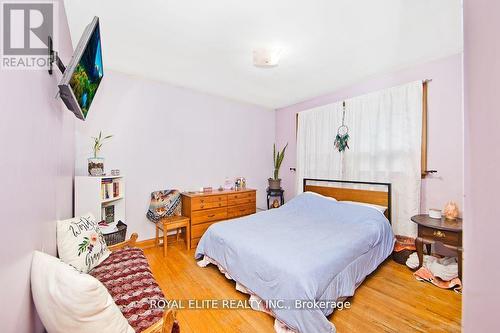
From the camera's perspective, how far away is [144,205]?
3244 mm

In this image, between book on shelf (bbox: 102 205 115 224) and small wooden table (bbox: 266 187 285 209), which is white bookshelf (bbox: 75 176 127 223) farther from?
small wooden table (bbox: 266 187 285 209)

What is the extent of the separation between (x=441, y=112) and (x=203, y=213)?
137 inches

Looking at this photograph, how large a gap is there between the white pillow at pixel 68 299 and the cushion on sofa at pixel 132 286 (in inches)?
13.1

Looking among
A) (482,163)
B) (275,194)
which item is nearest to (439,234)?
(482,163)

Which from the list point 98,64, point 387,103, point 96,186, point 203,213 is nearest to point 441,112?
point 387,103

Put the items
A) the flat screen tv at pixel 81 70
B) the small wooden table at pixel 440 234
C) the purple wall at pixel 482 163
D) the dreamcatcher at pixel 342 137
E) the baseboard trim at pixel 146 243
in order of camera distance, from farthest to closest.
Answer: the dreamcatcher at pixel 342 137, the baseboard trim at pixel 146 243, the small wooden table at pixel 440 234, the flat screen tv at pixel 81 70, the purple wall at pixel 482 163

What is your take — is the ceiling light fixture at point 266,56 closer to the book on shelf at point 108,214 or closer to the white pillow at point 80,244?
the white pillow at point 80,244

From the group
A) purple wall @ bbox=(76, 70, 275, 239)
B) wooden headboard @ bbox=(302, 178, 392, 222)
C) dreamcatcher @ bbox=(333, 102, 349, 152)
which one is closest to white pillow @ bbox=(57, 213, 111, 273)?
purple wall @ bbox=(76, 70, 275, 239)

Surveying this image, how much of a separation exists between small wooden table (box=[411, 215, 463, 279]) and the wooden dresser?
8.18 feet

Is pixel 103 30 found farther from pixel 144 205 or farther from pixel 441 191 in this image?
pixel 441 191

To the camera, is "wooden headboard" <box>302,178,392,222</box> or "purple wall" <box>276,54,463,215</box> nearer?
"purple wall" <box>276,54,463,215</box>

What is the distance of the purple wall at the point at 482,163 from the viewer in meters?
0.46

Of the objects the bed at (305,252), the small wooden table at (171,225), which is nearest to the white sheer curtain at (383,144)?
the bed at (305,252)

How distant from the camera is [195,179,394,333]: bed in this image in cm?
156
